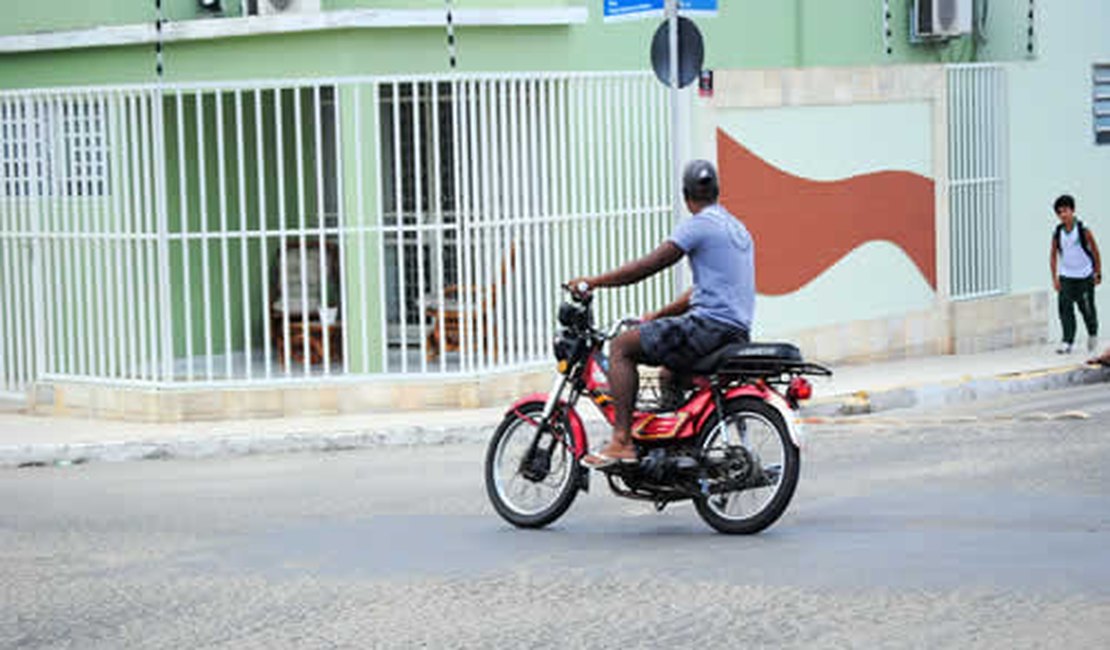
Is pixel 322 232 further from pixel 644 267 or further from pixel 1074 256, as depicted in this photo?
pixel 1074 256

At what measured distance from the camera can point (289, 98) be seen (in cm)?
1875

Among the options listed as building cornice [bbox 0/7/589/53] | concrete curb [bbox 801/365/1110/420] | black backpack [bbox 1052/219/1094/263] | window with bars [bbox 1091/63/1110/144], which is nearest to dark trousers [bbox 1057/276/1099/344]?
black backpack [bbox 1052/219/1094/263]

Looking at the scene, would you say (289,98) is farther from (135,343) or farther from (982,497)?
(982,497)

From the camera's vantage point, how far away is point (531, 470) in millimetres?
10391

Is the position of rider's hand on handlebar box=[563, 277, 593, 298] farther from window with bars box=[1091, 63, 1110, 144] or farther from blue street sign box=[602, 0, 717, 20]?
window with bars box=[1091, 63, 1110, 144]

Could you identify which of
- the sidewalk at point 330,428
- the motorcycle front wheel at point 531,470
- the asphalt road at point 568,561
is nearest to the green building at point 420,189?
the sidewalk at point 330,428

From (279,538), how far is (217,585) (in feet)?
4.40

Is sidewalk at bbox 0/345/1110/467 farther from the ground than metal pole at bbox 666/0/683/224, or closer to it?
closer to it

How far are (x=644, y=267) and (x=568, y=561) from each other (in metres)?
1.59

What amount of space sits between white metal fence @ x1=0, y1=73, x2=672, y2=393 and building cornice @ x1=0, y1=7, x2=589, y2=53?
57cm

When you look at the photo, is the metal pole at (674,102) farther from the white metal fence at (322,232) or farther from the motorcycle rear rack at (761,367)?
the motorcycle rear rack at (761,367)

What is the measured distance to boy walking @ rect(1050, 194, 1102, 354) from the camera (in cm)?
1974

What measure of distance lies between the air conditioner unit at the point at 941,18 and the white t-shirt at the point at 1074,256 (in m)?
3.22

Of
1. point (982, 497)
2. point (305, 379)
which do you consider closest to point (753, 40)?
point (305, 379)
